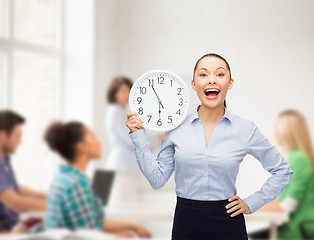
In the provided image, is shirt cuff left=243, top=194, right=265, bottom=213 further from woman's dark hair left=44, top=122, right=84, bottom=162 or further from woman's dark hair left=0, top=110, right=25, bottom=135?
woman's dark hair left=0, top=110, right=25, bottom=135

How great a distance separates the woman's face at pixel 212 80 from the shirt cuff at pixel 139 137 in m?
0.11

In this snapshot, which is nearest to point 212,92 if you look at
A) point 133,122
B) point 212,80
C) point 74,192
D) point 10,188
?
point 212,80

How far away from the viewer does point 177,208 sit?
0.75m

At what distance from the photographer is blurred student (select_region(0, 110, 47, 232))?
224 centimetres

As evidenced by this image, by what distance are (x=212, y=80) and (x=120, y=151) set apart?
2.16 m

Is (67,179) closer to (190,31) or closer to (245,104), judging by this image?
(245,104)

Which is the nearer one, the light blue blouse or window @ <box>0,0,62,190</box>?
the light blue blouse

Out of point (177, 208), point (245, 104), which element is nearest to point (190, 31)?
point (245, 104)

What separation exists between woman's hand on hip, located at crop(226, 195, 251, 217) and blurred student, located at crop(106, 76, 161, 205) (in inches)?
77.7

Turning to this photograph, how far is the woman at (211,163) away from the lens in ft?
2.37

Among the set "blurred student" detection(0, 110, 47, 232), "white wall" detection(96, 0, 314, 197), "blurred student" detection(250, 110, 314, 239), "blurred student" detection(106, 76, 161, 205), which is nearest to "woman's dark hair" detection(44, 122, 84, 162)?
"blurred student" detection(0, 110, 47, 232)

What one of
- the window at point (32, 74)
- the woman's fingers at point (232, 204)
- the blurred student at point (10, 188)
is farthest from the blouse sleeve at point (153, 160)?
the window at point (32, 74)

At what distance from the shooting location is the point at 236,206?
722 millimetres

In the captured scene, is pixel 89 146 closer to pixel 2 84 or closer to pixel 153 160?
pixel 2 84
